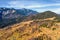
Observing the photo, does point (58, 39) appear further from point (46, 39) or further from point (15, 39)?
point (15, 39)

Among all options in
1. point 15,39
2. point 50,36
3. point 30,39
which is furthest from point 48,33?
point 15,39

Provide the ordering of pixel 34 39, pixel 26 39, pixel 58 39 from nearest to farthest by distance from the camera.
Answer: pixel 58 39, pixel 34 39, pixel 26 39

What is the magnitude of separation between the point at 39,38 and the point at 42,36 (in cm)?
533

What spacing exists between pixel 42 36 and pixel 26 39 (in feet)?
56.8

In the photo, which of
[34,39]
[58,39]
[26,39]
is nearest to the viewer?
[58,39]

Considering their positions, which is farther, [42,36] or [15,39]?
[15,39]

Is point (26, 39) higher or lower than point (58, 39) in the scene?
lower

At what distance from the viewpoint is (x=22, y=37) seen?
7756 inches

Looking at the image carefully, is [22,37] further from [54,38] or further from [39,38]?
[54,38]

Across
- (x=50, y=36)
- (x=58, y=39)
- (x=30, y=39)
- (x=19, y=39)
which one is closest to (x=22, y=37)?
(x=19, y=39)

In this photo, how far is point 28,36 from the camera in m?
194

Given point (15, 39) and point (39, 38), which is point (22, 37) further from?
point (39, 38)

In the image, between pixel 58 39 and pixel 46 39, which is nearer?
pixel 58 39

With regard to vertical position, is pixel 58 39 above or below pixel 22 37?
above
